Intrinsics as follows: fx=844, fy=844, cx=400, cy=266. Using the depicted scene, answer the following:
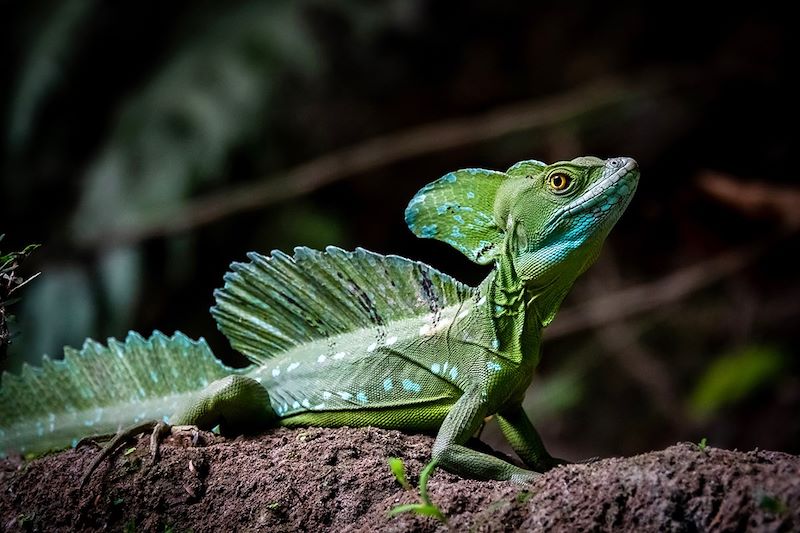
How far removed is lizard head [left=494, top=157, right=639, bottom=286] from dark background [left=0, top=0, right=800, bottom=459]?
13.3 ft

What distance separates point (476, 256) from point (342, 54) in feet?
22.8

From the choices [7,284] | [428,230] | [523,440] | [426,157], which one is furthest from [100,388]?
[426,157]

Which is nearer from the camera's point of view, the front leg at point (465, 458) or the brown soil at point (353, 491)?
the brown soil at point (353, 491)

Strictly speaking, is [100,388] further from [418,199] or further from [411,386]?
[418,199]

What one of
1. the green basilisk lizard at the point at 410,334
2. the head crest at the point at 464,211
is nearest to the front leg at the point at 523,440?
the green basilisk lizard at the point at 410,334

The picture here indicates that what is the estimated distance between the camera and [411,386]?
3.44 m

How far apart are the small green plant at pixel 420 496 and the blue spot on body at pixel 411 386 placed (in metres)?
0.35

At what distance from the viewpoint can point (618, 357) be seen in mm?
9852

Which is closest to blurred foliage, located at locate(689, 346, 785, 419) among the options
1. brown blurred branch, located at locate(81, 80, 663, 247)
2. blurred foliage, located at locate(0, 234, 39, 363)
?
brown blurred branch, located at locate(81, 80, 663, 247)

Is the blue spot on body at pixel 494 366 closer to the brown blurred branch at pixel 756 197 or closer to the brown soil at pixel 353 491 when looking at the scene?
the brown soil at pixel 353 491

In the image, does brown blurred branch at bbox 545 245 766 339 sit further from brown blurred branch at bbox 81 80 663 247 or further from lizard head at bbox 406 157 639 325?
lizard head at bbox 406 157 639 325

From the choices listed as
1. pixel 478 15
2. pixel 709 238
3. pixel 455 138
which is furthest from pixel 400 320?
pixel 478 15

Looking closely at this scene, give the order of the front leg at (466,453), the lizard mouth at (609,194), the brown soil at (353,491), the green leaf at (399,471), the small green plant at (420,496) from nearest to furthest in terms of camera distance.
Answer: the brown soil at (353,491) → the small green plant at (420,496) → the green leaf at (399,471) → the front leg at (466,453) → the lizard mouth at (609,194)

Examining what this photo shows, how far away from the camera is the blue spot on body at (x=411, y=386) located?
3428 millimetres
